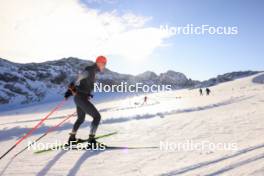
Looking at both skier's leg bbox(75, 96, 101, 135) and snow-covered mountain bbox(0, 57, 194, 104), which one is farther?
snow-covered mountain bbox(0, 57, 194, 104)

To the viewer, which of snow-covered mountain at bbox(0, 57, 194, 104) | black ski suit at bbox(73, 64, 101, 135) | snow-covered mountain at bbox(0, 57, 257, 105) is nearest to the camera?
black ski suit at bbox(73, 64, 101, 135)

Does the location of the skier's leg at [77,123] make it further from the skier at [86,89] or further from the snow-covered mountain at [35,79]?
the snow-covered mountain at [35,79]

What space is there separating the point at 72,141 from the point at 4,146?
5.96 feet

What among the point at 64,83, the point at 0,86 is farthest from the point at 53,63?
the point at 0,86

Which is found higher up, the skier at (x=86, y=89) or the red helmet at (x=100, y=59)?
the red helmet at (x=100, y=59)

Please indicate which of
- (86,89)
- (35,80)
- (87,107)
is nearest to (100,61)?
(86,89)

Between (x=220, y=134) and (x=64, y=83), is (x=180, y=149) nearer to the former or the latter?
(x=220, y=134)

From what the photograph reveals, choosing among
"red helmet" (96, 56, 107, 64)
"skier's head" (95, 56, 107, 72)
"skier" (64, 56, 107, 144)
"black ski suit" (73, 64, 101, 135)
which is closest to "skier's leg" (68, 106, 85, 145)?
"skier" (64, 56, 107, 144)

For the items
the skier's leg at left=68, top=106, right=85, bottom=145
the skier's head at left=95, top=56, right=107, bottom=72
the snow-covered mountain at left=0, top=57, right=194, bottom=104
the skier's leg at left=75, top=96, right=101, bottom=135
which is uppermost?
the snow-covered mountain at left=0, top=57, right=194, bottom=104

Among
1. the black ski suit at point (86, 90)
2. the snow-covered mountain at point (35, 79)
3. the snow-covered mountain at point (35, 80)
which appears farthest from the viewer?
the snow-covered mountain at point (35, 79)

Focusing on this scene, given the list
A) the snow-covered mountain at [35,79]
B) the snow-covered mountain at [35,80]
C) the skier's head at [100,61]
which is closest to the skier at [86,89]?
the skier's head at [100,61]

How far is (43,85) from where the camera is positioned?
104m

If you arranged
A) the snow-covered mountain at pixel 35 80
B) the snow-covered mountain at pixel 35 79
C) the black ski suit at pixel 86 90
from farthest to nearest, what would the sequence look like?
the snow-covered mountain at pixel 35 79
the snow-covered mountain at pixel 35 80
the black ski suit at pixel 86 90

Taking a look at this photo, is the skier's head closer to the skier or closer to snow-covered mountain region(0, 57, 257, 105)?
the skier
